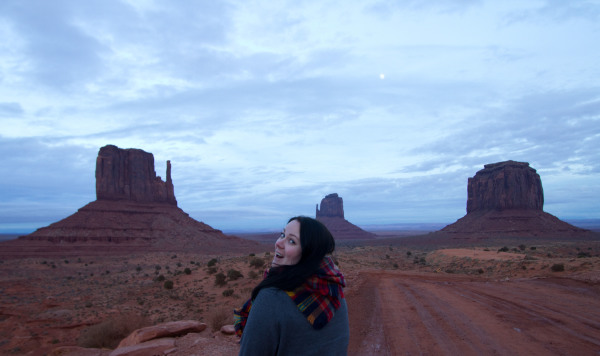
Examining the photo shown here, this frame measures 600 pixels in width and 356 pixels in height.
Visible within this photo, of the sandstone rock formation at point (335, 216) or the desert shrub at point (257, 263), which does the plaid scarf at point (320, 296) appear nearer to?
the desert shrub at point (257, 263)

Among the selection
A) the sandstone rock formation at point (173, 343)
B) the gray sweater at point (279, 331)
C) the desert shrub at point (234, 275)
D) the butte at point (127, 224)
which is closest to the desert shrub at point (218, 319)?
the sandstone rock formation at point (173, 343)

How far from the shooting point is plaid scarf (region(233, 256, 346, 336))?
6.10ft

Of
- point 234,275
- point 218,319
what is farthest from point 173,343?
point 234,275

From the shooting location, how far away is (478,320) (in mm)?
8414

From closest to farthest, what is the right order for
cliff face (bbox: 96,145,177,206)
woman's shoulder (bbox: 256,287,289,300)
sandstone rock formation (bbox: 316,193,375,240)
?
woman's shoulder (bbox: 256,287,289,300)
cliff face (bbox: 96,145,177,206)
sandstone rock formation (bbox: 316,193,375,240)

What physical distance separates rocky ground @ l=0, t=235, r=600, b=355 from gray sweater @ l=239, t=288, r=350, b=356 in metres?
5.42

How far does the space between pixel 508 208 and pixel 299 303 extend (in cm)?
9598

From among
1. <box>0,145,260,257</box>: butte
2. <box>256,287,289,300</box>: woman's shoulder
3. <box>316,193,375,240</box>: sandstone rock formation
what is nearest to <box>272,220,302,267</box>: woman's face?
<box>256,287,289,300</box>: woman's shoulder

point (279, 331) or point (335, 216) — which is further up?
point (335, 216)

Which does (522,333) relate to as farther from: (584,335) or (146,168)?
(146,168)

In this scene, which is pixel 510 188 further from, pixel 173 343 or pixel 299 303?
pixel 299 303

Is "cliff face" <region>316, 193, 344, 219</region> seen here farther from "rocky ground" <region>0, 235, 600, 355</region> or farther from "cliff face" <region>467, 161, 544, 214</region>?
"rocky ground" <region>0, 235, 600, 355</region>

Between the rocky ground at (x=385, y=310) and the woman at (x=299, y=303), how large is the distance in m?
5.30

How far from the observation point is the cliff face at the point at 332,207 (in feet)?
500
